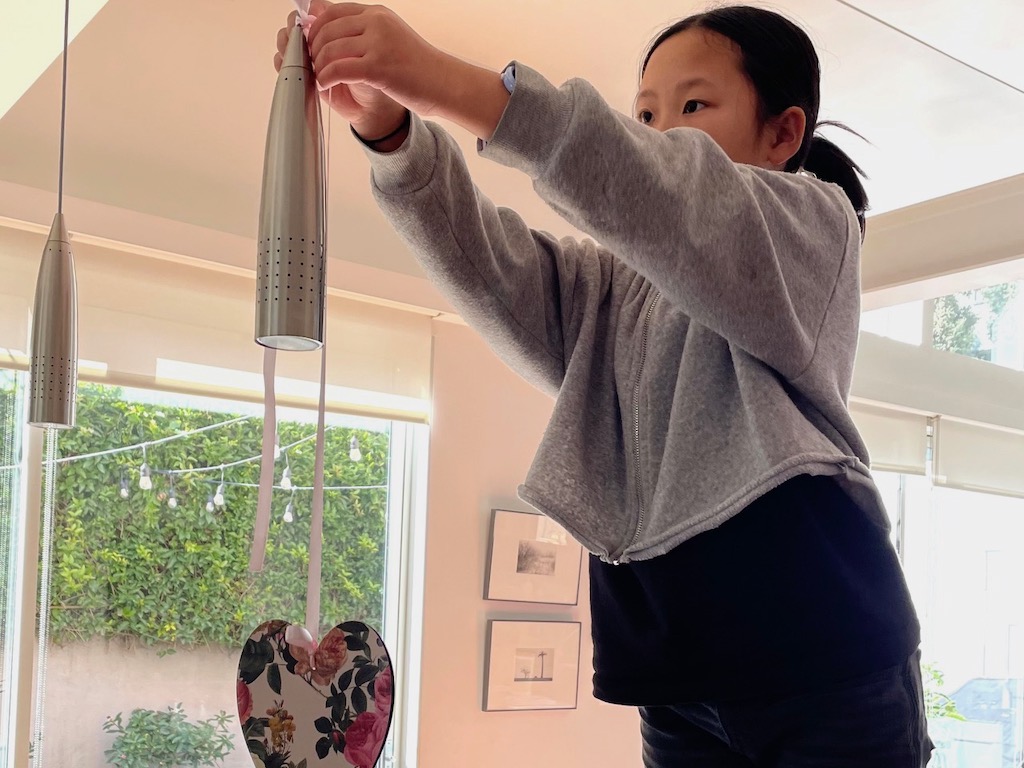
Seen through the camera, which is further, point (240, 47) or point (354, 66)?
point (240, 47)

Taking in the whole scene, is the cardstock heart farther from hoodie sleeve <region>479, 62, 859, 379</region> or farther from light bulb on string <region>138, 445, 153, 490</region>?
light bulb on string <region>138, 445, 153, 490</region>

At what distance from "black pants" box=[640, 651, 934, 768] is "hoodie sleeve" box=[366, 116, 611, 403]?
1.12ft

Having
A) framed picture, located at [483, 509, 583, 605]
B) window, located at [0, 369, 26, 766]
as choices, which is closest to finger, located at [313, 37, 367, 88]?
window, located at [0, 369, 26, 766]

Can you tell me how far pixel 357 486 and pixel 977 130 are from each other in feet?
7.46

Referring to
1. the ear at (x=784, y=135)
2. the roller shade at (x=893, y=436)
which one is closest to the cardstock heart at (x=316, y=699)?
the ear at (x=784, y=135)

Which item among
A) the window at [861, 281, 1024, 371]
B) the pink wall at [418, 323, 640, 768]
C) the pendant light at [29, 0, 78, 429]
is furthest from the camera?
the window at [861, 281, 1024, 371]

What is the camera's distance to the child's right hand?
708 mm

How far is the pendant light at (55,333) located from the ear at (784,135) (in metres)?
0.75

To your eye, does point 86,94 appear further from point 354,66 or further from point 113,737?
point 354,66

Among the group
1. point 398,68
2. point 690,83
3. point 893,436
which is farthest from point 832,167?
point 893,436

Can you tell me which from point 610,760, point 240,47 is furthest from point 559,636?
point 240,47

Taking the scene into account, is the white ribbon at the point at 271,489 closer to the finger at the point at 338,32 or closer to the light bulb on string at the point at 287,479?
the finger at the point at 338,32

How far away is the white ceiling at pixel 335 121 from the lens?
8.39 ft

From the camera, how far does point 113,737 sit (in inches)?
105
